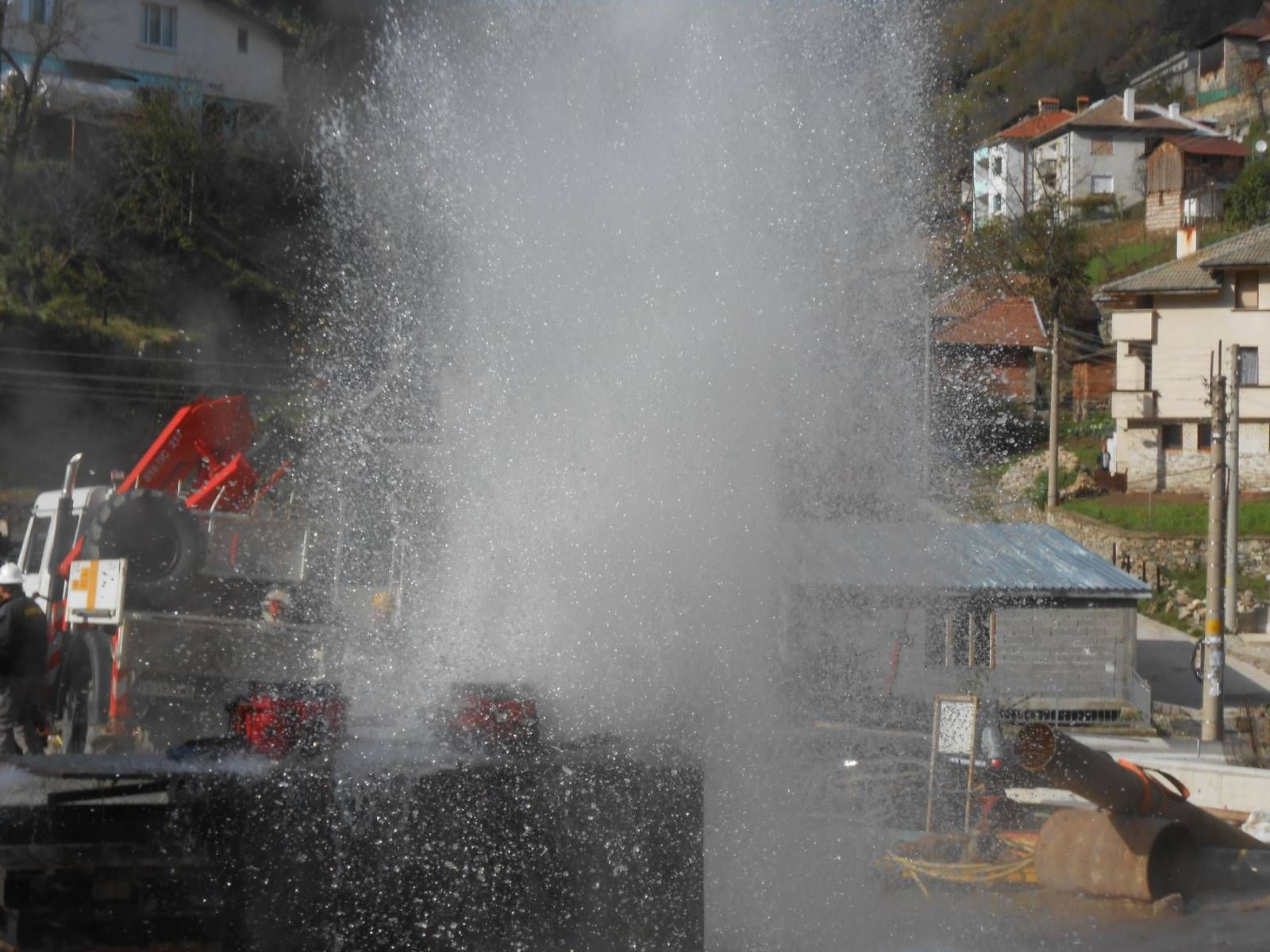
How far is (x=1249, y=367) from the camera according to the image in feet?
121

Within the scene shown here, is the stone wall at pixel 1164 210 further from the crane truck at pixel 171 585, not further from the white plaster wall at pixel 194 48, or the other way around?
the crane truck at pixel 171 585

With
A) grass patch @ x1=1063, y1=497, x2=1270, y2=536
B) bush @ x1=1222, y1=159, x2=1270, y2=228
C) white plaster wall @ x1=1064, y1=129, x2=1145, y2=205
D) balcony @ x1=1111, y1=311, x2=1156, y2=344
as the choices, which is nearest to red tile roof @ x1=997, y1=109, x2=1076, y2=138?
white plaster wall @ x1=1064, y1=129, x2=1145, y2=205

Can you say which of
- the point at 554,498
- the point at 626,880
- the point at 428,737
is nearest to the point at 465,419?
the point at 554,498

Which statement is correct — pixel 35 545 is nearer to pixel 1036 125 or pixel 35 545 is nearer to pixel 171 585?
pixel 171 585

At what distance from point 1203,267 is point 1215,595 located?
20.1m

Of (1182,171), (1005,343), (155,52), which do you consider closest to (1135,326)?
(1005,343)

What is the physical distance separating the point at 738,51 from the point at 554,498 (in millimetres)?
3184

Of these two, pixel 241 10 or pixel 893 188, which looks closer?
pixel 893 188

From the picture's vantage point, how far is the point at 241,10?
158ft

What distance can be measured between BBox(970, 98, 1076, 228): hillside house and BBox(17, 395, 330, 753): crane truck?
40.3 metres

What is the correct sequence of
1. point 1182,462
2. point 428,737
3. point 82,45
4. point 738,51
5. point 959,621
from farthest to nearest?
point 82,45
point 1182,462
point 959,621
point 738,51
point 428,737

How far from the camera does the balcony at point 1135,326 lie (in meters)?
37.5

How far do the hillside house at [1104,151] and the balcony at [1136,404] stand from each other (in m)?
25.9

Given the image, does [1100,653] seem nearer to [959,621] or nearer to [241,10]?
[959,621]
